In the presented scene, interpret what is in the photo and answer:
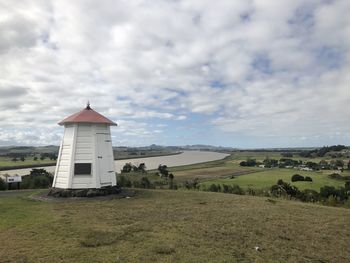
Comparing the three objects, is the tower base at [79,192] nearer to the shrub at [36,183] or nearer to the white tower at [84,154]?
the white tower at [84,154]

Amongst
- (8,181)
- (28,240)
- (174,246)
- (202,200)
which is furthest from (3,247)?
(8,181)

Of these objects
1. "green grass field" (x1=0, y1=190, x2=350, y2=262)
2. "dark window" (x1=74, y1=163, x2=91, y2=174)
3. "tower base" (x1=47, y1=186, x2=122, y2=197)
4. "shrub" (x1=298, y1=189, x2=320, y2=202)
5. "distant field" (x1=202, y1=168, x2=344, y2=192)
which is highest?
"dark window" (x1=74, y1=163, x2=91, y2=174)

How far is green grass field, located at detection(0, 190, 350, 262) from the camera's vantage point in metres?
7.12

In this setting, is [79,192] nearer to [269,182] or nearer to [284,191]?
[284,191]

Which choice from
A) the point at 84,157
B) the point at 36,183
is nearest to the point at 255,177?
the point at 36,183

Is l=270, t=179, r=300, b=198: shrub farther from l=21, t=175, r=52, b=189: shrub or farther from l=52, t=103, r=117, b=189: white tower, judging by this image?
l=21, t=175, r=52, b=189: shrub

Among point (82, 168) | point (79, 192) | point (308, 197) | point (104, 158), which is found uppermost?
point (104, 158)

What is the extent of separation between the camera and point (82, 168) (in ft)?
53.1

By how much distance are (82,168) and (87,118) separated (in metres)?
2.58

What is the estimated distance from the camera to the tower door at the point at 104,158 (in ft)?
54.2

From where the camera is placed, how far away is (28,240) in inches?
311

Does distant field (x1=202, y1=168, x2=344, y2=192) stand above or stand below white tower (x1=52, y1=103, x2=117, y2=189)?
below

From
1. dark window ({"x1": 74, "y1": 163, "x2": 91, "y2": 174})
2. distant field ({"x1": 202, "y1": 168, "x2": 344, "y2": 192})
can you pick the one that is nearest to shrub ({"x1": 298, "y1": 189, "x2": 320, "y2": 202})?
distant field ({"x1": 202, "y1": 168, "x2": 344, "y2": 192})

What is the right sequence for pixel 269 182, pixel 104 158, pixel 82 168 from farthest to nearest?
pixel 269 182
pixel 104 158
pixel 82 168
